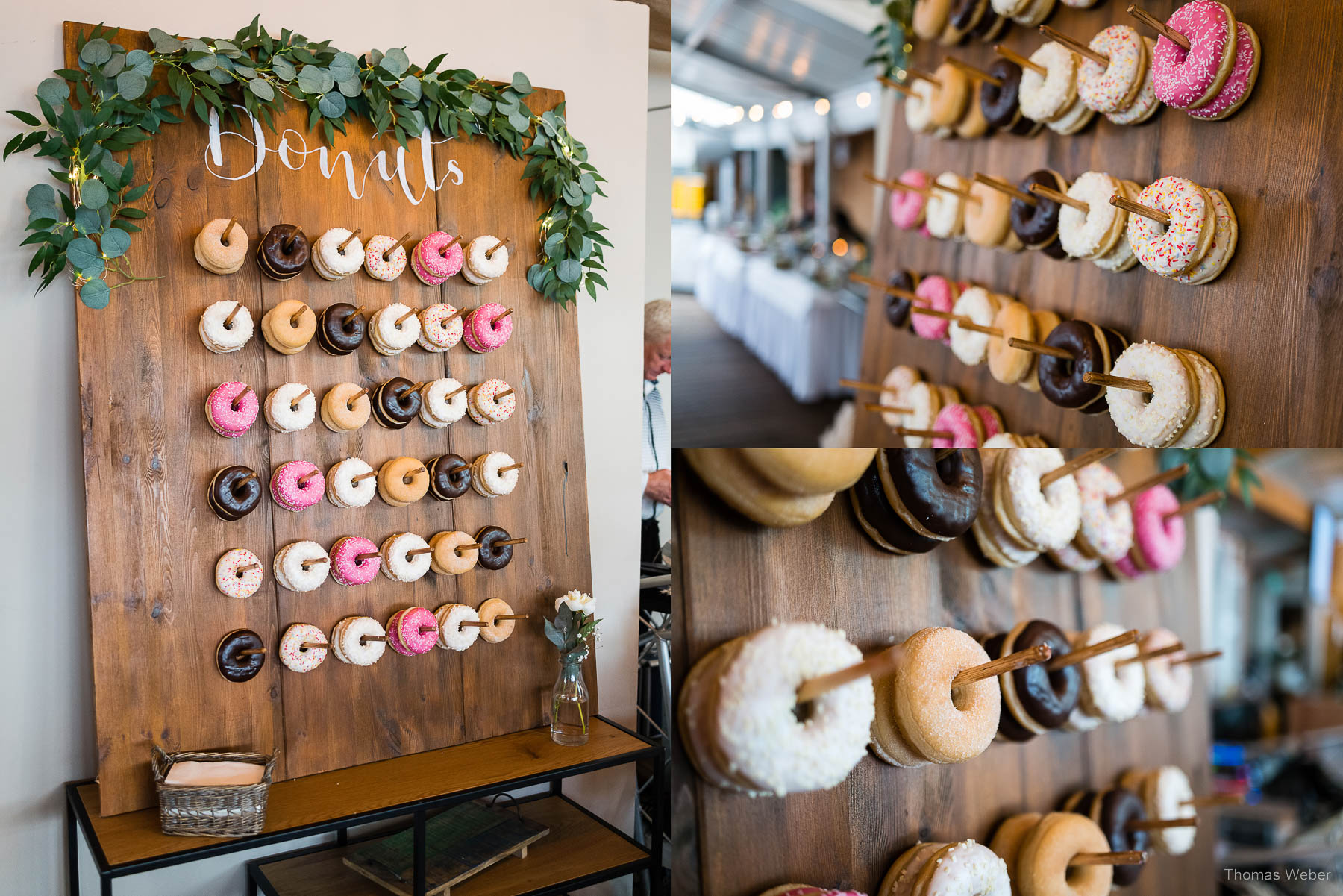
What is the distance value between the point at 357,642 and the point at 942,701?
1.48 metres

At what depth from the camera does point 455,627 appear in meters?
2.12

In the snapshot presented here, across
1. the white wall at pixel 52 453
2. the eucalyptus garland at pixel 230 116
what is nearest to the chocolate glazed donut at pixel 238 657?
the white wall at pixel 52 453

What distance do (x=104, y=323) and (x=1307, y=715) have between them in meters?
2.08

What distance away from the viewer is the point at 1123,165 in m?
1.61

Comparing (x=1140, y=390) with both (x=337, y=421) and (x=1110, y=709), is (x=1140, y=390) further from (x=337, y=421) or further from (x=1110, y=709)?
(x=337, y=421)

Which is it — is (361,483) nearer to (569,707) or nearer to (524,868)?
(569,707)

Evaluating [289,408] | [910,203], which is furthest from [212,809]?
[910,203]

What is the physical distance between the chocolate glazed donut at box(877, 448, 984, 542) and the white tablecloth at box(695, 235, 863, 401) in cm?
412

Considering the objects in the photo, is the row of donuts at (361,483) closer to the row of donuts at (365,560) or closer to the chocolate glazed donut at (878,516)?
the row of donuts at (365,560)

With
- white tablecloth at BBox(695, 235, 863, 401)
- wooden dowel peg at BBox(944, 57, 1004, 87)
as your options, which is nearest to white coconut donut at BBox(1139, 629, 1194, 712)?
wooden dowel peg at BBox(944, 57, 1004, 87)

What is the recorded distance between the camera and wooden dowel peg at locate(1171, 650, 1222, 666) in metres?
1.20

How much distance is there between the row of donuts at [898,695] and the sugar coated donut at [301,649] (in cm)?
139

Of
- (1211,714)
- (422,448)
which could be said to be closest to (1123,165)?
(1211,714)

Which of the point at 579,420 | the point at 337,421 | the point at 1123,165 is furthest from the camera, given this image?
the point at 579,420
